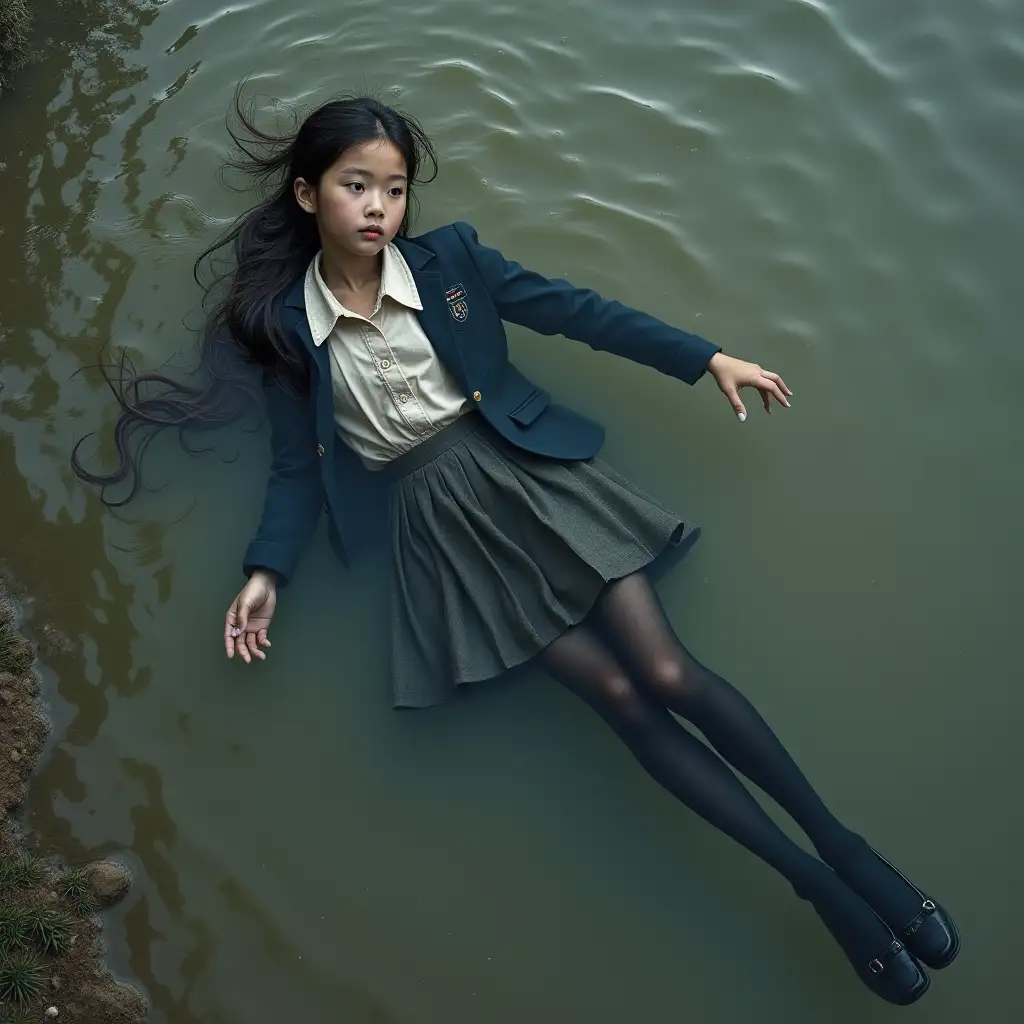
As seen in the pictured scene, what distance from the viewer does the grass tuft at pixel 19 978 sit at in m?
2.88

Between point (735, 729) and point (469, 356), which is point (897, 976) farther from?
point (469, 356)

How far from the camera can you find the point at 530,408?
321 centimetres

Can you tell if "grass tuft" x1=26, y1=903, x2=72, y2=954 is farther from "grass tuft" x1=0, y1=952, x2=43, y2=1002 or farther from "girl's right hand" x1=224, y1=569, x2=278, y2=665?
"girl's right hand" x1=224, y1=569, x2=278, y2=665

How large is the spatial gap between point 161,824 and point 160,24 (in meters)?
3.10

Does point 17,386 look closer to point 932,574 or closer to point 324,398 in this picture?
point 324,398

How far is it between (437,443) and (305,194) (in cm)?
75

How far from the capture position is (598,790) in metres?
3.13

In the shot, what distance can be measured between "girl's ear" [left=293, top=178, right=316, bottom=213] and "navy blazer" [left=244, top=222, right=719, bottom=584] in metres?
0.22

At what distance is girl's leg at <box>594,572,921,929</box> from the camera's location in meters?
2.76

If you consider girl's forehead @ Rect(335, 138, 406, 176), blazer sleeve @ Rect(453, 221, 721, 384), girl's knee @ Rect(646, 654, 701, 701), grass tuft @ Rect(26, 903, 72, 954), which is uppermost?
girl's forehead @ Rect(335, 138, 406, 176)

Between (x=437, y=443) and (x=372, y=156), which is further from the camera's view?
(x=437, y=443)

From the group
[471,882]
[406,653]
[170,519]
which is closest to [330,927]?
[471,882]

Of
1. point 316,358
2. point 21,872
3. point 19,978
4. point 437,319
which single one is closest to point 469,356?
point 437,319

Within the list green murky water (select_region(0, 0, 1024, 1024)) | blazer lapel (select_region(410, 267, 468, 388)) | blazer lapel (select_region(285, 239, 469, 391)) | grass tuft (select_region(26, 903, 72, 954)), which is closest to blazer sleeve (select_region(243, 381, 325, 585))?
blazer lapel (select_region(285, 239, 469, 391))
